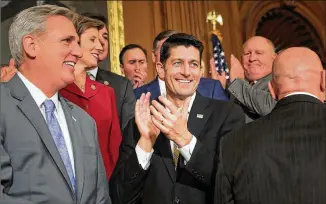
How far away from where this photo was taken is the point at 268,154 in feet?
6.14

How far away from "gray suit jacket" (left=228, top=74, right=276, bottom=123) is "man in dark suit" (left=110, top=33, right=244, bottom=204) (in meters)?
0.57

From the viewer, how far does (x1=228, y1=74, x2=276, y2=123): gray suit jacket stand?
9.71 ft

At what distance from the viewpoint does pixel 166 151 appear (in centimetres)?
236

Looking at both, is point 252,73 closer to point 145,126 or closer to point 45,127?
point 145,126

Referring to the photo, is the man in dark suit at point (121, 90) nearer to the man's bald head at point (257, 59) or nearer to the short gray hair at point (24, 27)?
the man's bald head at point (257, 59)

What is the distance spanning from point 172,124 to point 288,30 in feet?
20.7

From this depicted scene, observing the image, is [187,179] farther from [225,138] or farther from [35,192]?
[35,192]

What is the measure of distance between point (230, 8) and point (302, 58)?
5001mm

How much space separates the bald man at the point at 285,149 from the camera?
182cm

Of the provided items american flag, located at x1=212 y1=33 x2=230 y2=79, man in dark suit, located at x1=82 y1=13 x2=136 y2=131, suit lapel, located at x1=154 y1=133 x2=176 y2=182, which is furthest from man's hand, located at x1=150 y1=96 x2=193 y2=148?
american flag, located at x1=212 y1=33 x2=230 y2=79

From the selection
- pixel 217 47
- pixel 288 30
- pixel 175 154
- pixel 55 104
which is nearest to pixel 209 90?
pixel 175 154

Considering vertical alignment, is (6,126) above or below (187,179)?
above

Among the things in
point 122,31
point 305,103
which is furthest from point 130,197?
point 122,31

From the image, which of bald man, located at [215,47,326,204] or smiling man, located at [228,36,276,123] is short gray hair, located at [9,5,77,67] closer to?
bald man, located at [215,47,326,204]
